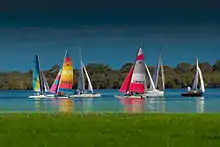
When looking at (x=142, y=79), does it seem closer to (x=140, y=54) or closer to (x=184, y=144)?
(x=140, y=54)

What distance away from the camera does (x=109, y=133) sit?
26203 mm

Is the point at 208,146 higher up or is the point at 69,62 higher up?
the point at 69,62

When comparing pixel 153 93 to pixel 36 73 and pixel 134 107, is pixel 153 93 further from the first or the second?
pixel 134 107

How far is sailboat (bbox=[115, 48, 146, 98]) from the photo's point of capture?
311 feet

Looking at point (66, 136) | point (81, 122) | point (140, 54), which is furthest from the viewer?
point (140, 54)

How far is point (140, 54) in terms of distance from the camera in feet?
311

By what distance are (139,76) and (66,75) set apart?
16975 millimetres

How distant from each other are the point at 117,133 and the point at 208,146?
6063 millimetres

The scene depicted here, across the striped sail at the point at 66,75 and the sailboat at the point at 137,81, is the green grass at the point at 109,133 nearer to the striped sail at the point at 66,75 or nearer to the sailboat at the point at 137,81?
the sailboat at the point at 137,81

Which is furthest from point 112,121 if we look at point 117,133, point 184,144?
point 184,144

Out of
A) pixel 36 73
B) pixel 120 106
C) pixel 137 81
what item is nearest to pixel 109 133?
pixel 120 106

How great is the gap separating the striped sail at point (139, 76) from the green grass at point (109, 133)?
61750mm

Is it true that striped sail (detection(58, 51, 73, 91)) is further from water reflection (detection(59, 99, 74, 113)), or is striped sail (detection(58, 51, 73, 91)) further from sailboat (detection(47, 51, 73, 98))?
water reflection (detection(59, 99, 74, 113))

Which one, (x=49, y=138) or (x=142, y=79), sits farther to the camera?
(x=142, y=79)
